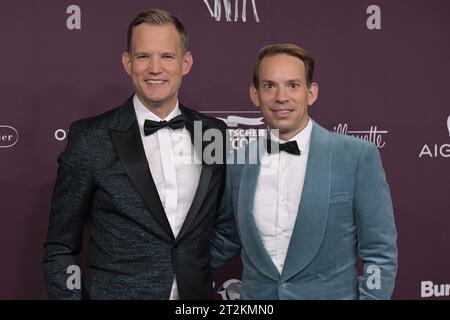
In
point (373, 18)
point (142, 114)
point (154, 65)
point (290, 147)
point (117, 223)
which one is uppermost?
point (373, 18)

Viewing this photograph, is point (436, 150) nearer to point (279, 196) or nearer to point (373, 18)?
point (373, 18)

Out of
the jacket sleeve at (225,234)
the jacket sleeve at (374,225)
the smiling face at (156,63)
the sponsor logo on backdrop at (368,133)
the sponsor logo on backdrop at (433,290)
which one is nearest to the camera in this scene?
the jacket sleeve at (374,225)

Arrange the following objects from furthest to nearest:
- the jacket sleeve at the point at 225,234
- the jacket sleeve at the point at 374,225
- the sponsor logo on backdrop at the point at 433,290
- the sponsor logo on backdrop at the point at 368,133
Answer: the sponsor logo on backdrop at the point at 433,290 < the sponsor logo on backdrop at the point at 368,133 < the jacket sleeve at the point at 225,234 < the jacket sleeve at the point at 374,225

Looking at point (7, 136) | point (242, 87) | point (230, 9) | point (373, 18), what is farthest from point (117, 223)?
point (373, 18)

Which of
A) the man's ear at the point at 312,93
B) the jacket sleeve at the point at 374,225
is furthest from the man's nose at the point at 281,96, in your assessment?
the jacket sleeve at the point at 374,225

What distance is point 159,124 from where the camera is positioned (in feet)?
7.68

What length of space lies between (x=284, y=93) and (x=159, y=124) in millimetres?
462

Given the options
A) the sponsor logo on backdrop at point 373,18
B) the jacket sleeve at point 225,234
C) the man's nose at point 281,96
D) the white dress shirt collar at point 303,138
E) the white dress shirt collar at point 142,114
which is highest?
the sponsor logo on backdrop at point 373,18

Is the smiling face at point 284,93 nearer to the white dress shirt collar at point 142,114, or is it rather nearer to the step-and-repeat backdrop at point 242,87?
the white dress shirt collar at point 142,114

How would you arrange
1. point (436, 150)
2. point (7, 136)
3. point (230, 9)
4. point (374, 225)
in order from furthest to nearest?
point (436, 150) → point (230, 9) → point (7, 136) → point (374, 225)

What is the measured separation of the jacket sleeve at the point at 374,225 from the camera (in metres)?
2.20

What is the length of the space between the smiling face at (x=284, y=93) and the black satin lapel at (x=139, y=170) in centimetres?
47

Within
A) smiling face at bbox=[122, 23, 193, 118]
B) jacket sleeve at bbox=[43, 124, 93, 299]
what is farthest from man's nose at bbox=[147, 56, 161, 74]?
jacket sleeve at bbox=[43, 124, 93, 299]

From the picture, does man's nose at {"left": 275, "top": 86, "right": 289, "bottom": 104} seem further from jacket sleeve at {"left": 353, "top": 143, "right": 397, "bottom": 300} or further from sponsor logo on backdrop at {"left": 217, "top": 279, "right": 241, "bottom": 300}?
sponsor logo on backdrop at {"left": 217, "top": 279, "right": 241, "bottom": 300}
